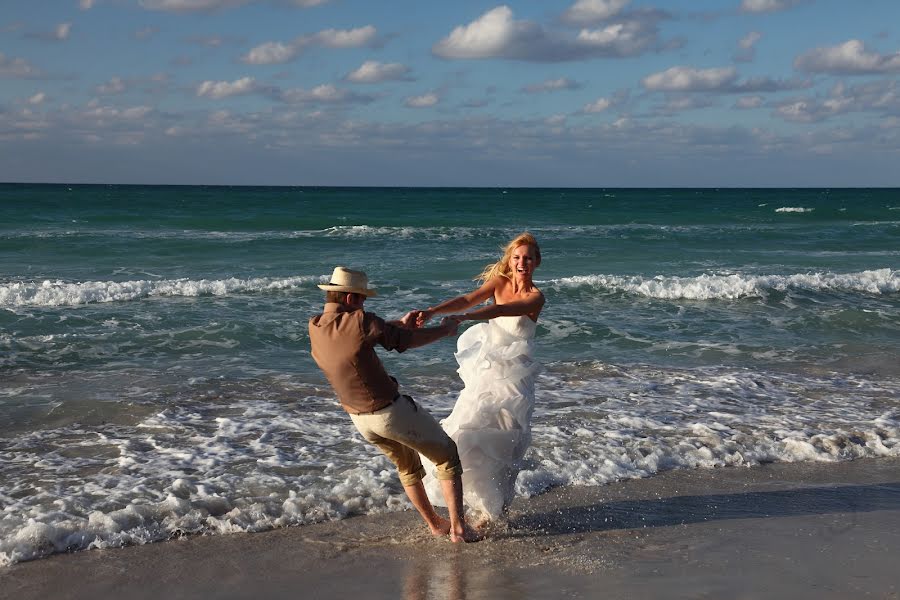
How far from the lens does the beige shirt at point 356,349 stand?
14.9ft

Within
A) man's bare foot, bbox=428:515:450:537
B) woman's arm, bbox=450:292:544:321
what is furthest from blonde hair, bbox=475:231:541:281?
man's bare foot, bbox=428:515:450:537

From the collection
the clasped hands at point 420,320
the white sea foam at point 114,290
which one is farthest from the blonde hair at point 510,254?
the white sea foam at point 114,290

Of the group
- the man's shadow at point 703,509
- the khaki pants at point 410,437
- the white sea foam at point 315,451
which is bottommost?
the man's shadow at point 703,509

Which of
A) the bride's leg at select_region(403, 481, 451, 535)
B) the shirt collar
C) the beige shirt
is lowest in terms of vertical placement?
the bride's leg at select_region(403, 481, 451, 535)

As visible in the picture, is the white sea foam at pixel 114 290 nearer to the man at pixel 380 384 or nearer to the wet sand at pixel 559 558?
the wet sand at pixel 559 558

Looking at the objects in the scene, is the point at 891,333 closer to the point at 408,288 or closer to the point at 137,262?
the point at 408,288

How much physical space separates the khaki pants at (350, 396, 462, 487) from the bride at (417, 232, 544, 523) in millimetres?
221

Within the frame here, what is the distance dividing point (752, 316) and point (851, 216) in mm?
40179

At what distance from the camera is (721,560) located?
508 centimetres

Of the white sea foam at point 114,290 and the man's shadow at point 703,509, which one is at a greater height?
the white sea foam at point 114,290

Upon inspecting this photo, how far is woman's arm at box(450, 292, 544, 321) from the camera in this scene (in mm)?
5234

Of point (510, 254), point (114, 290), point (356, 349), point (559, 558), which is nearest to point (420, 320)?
point (356, 349)

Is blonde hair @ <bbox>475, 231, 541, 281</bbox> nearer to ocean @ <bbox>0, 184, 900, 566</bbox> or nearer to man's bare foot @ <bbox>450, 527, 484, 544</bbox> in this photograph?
man's bare foot @ <bbox>450, 527, 484, 544</bbox>

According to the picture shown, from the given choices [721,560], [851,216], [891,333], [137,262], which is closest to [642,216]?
[851,216]
